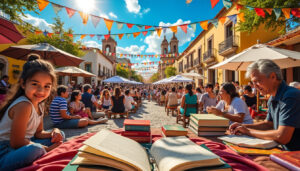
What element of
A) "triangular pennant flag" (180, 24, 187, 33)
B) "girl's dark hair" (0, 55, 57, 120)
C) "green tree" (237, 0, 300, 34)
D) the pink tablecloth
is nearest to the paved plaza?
"girl's dark hair" (0, 55, 57, 120)

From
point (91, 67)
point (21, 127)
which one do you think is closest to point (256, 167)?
point (21, 127)

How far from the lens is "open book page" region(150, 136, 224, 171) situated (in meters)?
0.66

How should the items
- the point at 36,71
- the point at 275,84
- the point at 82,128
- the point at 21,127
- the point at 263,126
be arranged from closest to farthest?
the point at 21,127
the point at 36,71
the point at 275,84
the point at 263,126
the point at 82,128

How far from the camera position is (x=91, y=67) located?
89.4 ft

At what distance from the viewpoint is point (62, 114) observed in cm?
411

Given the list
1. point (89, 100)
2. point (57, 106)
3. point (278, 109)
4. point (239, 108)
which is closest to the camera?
point (278, 109)

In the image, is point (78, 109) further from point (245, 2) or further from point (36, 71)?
point (245, 2)

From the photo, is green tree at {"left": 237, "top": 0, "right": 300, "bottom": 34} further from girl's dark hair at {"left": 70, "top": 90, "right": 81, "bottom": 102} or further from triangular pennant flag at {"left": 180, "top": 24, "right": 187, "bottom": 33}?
girl's dark hair at {"left": 70, "top": 90, "right": 81, "bottom": 102}

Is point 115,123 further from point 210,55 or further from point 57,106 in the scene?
point 210,55

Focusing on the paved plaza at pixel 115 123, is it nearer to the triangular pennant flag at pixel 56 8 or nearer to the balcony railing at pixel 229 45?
the triangular pennant flag at pixel 56 8

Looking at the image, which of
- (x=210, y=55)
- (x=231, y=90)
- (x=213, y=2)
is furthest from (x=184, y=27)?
(x=210, y=55)

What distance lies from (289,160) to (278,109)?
67cm

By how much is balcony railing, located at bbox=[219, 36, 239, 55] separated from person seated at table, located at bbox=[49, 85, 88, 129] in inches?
507

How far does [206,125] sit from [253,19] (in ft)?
25.4
